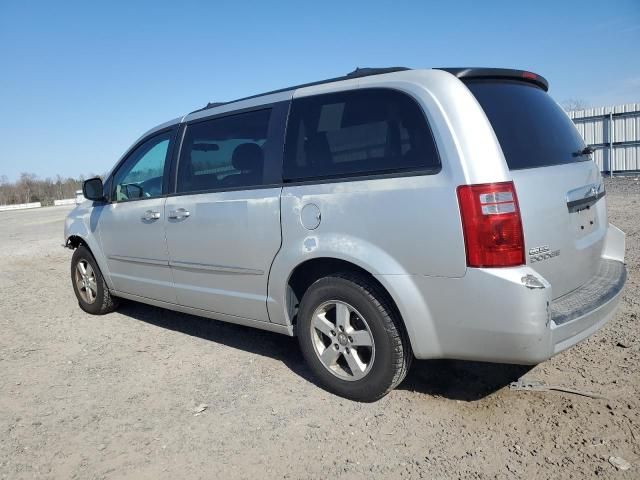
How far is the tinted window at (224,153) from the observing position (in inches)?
145

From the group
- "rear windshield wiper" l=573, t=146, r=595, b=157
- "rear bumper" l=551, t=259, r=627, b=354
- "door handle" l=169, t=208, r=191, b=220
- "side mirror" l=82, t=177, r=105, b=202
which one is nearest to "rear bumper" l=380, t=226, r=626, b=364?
"rear bumper" l=551, t=259, r=627, b=354

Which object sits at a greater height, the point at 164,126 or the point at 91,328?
the point at 164,126

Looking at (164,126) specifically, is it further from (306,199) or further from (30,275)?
(30,275)

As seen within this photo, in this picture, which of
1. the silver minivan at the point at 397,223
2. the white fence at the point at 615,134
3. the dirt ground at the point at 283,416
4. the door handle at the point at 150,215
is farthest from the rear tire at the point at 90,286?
the white fence at the point at 615,134

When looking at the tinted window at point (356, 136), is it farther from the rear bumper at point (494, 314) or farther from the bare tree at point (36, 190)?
the bare tree at point (36, 190)

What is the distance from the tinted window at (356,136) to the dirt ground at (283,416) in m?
1.45

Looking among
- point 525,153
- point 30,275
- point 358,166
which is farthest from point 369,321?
point 30,275

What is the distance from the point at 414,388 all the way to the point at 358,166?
58.6 inches

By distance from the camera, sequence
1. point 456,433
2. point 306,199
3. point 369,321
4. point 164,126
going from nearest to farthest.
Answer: point 456,433
point 369,321
point 306,199
point 164,126

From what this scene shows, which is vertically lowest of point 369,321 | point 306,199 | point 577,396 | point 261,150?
point 577,396

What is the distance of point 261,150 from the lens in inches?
144

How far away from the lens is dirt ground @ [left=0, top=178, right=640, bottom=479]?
2.58 meters

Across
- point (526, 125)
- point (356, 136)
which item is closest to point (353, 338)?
point (356, 136)

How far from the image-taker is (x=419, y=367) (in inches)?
144
